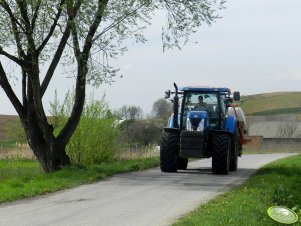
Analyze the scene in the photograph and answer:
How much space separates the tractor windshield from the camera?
2150 cm

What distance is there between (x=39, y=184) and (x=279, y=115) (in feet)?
278

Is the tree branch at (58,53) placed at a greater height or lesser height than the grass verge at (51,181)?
greater

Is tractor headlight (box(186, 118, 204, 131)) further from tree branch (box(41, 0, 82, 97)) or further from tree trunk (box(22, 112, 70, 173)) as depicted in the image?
tree branch (box(41, 0, 82, 97))

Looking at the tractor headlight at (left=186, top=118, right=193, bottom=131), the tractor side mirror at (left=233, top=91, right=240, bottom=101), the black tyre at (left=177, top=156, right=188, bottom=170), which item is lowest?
the black tyre at (left=177, top=156, right=188, bottom=170)

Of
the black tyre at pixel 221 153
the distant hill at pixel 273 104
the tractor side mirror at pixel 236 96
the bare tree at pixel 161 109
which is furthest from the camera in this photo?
the distant hill at pixel 273 104

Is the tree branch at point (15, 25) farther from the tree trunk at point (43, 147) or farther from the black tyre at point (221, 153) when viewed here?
the black tyre at point (221, 153)

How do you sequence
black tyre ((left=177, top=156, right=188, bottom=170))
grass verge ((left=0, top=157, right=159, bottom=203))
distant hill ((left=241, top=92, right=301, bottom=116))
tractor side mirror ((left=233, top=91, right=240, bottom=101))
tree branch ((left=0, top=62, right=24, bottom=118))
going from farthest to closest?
distant hill ((left=241, top=92, right=301, bottom=116)) < black tyre ((left=177, top=156, right=188, bottom=170)) < tractor side mirror ((left=233, top=91, right=240, bottom=101)) < tree branch ((left=0, top=62, right=24, bottom=118)) < grass verge ((left=0, top=157, right=159, bottom=203))

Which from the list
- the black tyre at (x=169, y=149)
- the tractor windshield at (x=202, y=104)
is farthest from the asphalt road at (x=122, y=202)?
the tractor windshield at (x=202, y=104)

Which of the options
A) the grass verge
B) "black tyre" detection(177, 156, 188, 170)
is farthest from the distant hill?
the grass verge

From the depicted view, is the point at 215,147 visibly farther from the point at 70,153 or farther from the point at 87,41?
the point at 70,153

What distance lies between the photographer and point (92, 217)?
444 inches

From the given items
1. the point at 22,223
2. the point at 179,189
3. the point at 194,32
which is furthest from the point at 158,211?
the point at 194,32

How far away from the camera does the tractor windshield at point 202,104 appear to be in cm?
2150

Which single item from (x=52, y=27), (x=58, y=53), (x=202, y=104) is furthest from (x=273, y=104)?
(x=52, y=27)
